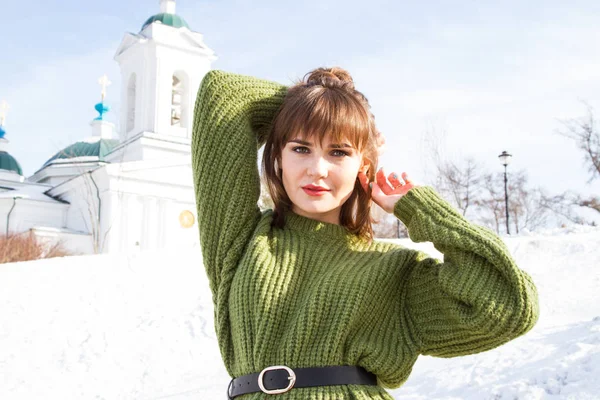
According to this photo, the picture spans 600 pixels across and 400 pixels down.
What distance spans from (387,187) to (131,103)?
93.1 ft

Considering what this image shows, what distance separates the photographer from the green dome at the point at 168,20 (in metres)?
29.0

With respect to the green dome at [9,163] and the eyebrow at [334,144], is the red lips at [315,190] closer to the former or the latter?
the eyebrow at [334,144]

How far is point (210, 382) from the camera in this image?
834 centimetres

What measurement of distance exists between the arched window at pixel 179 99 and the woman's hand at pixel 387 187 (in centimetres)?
2606

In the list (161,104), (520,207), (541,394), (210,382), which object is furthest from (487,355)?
(520,207)

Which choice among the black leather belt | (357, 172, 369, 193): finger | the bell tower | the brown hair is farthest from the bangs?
the bell tower

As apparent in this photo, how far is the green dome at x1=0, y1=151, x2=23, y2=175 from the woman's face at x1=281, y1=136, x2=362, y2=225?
35893mm

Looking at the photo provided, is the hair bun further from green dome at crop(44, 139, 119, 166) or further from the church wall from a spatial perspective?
green dome at crop(44, 139, 119, 166)

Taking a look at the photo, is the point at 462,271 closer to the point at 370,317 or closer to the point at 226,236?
the point at 370,317

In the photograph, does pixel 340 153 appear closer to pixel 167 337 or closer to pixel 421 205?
pixel 421 205

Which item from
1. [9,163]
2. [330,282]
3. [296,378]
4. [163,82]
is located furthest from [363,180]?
[9,163]

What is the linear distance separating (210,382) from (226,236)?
6427 millimetres

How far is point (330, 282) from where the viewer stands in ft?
7.08

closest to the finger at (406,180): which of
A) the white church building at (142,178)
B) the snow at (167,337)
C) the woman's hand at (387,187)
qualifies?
the woman's hand at (387,187)
